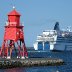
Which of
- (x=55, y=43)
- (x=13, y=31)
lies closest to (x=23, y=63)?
(x=13, y=31)

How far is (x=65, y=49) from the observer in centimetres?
19325

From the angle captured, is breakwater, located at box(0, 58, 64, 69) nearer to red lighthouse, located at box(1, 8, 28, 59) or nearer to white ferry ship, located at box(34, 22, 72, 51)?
red lighthouse, located at box(1, 8, 28, 59)

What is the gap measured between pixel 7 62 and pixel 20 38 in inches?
320

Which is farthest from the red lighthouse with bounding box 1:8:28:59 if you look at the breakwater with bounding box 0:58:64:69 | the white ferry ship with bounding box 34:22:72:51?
the white ferry ship with bounding box 34:22:72:51

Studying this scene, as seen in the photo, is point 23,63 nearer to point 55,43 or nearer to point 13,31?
point 13,31

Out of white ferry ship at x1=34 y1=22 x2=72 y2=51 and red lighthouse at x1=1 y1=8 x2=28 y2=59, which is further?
white ferry ship at x1=34 y1=22 x2=72 y2=51

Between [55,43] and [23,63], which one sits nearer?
[23,63]

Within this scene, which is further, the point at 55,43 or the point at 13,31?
the point at 55,43

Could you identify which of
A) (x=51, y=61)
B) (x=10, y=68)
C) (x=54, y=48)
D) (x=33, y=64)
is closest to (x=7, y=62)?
(x=10, y=68)

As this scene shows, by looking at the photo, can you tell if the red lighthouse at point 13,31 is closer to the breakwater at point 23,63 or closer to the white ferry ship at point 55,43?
the breakwater at point 23,63

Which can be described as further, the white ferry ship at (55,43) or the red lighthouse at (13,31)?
the white ferry ship at (55,43)

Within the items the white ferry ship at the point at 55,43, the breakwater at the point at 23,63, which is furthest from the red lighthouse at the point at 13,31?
the white ferry ship at the point at 55,43

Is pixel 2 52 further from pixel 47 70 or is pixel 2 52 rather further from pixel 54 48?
pixel 54 48

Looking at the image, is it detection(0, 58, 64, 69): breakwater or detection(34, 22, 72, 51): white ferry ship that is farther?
detection(34, 22, 72, 51): white ferry ship
